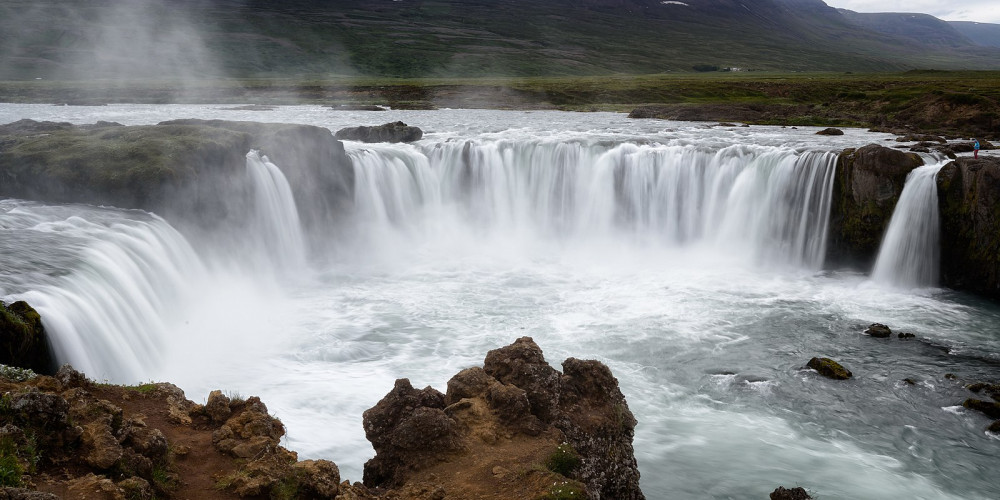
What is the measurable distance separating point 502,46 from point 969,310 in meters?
175

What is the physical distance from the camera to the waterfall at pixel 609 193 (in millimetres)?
29875

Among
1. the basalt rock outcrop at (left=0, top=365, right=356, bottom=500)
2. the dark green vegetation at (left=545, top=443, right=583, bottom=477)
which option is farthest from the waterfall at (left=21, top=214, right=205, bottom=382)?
the dark green vegetation at (left=545, top=443, right=583, bottom=477)

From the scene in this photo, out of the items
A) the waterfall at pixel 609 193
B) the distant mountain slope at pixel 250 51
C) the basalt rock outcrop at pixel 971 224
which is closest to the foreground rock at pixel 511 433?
the basalt rock outcrop at pixel 971 224

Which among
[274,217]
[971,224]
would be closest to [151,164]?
[274,217]

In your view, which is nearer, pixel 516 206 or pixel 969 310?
pixel 969 310

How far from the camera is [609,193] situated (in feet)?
113

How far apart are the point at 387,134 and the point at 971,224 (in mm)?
28636

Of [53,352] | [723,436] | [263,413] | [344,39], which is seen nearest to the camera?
[263,413]

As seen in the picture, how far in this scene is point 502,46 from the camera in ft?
616

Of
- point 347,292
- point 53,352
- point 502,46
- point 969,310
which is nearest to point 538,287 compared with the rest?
point 347,292

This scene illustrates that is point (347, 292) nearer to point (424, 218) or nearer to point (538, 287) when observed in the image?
point (538, 287)

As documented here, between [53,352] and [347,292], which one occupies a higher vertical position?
[53,352]

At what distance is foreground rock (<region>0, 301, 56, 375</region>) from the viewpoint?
37.7ft

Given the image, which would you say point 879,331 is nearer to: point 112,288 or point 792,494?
point 792,494
